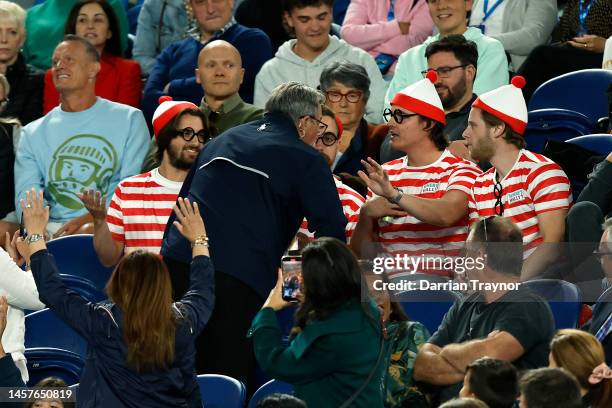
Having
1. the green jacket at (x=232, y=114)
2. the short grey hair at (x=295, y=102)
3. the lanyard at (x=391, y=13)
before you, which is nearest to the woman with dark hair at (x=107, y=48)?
the green jacket at (x=232, y=114)

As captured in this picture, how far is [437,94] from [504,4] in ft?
6.69

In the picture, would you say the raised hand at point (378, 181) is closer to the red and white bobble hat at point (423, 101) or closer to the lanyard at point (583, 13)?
the red and white bobble hat at point (423, 101)

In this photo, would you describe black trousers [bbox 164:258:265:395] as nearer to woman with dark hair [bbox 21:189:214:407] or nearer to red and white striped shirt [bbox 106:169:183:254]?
woman with dark hair [bbox 21:189:214:407]

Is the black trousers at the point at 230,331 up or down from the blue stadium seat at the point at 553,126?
down

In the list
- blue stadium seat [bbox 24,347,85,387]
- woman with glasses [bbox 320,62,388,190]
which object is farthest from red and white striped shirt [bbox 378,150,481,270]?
blue stadium seat [bbox 24,347,85,387]

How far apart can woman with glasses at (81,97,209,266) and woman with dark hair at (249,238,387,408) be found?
2.32 metres

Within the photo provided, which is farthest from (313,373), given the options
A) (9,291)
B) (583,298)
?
(9,291)

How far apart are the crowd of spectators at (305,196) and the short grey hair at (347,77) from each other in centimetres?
1

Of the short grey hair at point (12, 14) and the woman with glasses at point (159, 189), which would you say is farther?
the short grey hair at point (12, 14)

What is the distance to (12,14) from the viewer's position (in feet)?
30.6

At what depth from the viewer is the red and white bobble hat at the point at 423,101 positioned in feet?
23.8

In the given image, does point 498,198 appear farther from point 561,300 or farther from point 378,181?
point 561,300

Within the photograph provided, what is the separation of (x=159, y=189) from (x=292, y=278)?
213 cm

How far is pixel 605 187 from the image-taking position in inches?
263
